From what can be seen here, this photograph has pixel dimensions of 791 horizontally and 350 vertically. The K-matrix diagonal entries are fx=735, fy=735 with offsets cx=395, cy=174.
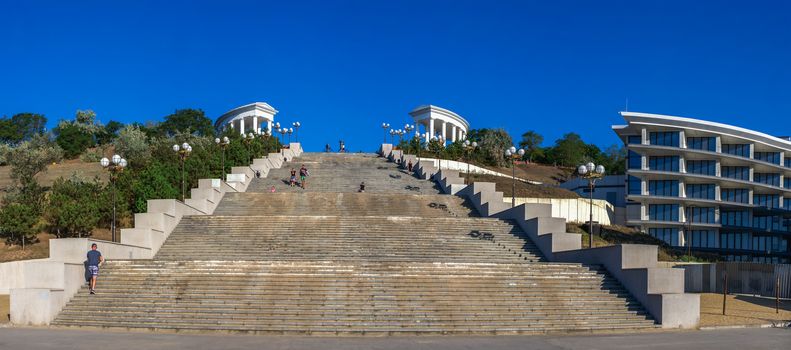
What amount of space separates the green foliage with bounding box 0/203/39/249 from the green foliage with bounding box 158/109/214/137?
2273 inches

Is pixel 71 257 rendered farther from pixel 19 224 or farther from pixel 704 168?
pixel 704 168

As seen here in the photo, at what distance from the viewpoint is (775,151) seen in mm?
60812

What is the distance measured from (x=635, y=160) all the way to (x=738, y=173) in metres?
9.16

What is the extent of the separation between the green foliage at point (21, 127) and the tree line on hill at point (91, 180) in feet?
24.1

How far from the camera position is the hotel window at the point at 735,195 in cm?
5938

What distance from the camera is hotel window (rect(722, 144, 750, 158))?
58969mm

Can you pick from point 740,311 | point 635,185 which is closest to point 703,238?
point 635,185

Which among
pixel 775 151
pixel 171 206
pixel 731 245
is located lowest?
pixel 731 245

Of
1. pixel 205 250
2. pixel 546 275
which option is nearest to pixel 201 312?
pixel 205 250

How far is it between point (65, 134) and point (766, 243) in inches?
2703

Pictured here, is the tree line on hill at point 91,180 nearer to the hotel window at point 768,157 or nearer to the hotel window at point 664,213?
the hotel window at point 664,213

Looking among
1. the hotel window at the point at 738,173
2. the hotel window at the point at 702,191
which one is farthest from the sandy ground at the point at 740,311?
the hotel window at the point at 738,173

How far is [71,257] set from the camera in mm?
20953

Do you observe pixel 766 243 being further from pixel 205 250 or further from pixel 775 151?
pixel 205 250
